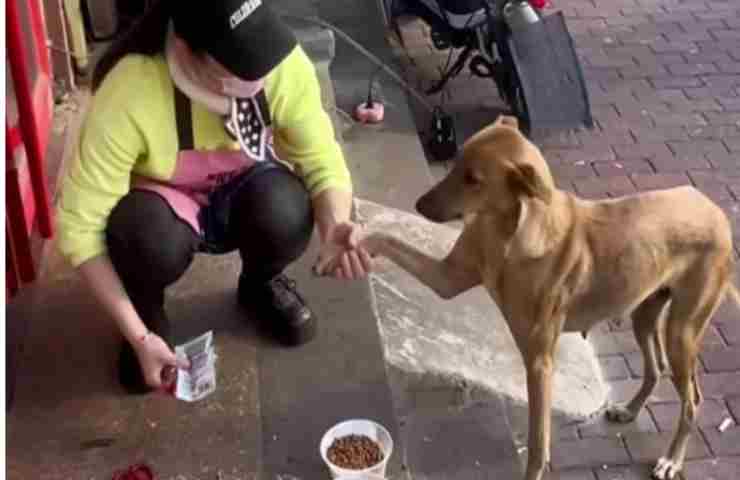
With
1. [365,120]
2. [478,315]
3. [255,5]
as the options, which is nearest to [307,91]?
[255,5]

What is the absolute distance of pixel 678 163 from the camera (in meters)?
4.55

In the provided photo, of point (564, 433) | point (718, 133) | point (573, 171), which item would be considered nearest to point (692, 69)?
point (718, 133)

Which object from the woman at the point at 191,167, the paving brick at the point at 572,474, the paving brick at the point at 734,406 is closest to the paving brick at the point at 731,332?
the paving brick at the point at 734,406

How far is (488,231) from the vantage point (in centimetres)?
261

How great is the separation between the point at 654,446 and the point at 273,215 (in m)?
1.28

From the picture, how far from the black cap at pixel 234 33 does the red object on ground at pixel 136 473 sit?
0.89 meters

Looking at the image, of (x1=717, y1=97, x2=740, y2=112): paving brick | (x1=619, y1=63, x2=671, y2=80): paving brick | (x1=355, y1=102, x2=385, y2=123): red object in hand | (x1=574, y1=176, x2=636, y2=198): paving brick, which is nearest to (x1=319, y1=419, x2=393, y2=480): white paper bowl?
(x1=574, y1=176, x2=636, y2=198): paving brick

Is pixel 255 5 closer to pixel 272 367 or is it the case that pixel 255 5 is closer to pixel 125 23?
pixel 272 367

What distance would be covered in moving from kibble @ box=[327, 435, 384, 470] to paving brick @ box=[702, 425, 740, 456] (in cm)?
109

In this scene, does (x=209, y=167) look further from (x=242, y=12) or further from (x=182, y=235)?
(x=242, y=12)

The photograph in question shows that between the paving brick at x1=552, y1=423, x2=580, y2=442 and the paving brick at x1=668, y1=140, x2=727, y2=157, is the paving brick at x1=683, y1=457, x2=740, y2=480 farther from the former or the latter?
the paving brick at x1=668, y1=140, x2=727, y2=157

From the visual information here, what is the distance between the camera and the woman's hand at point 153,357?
2.49m

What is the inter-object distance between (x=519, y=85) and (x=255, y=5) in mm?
2461

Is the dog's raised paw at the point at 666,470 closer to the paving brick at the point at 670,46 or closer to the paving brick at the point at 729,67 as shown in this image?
the paving brick at the point at 729,67
